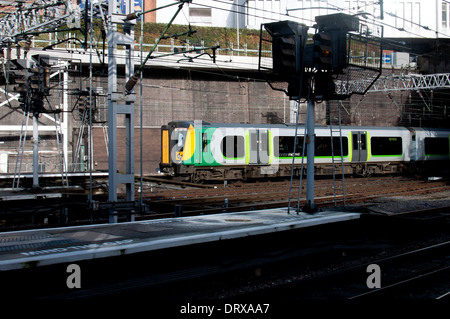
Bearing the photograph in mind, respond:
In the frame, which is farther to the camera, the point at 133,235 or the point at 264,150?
the point at 264,150

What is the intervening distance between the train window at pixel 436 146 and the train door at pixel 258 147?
11.7 metres

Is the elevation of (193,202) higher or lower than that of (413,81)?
lower

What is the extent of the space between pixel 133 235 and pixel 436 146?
27129mm

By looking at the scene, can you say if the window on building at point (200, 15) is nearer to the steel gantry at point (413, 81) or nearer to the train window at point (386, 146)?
the steel gantry at point (413, 81)

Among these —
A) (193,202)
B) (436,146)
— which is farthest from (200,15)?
(193,202)

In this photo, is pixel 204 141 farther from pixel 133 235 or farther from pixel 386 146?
pixel 133 235

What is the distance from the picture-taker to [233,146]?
73.1 feet

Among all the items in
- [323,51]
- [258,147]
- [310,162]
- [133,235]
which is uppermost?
[323,51]

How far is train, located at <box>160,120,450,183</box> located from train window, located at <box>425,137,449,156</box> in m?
1.58

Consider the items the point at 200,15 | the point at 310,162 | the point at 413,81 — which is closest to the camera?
the point at 310,162

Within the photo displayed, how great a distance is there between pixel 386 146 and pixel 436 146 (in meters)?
5.05

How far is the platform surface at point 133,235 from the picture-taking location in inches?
203

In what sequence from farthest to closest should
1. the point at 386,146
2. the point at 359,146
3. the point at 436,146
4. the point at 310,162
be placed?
the point at 436,146 → the point at 386,146 → the point at 359,146 → the point at 310,162
